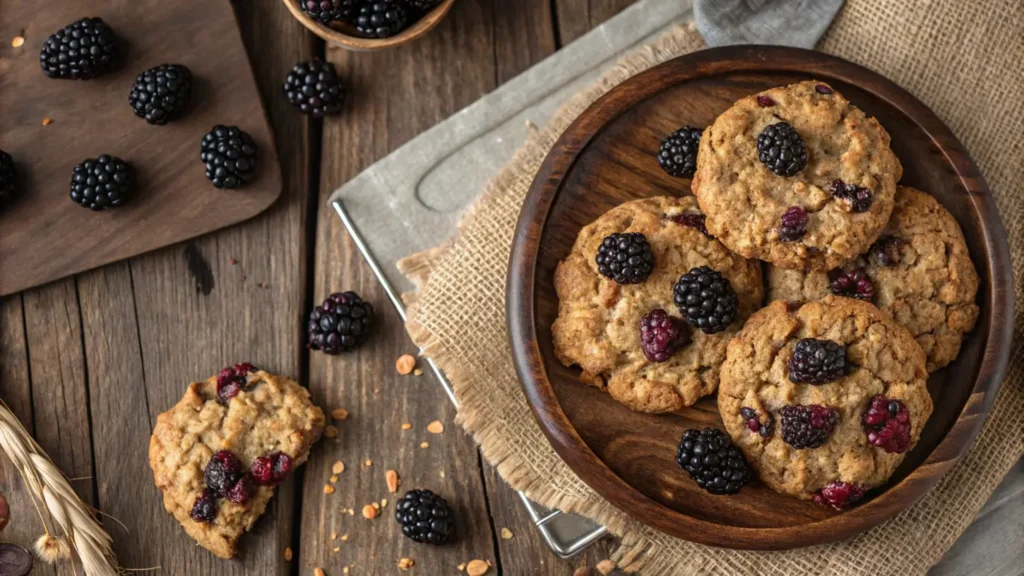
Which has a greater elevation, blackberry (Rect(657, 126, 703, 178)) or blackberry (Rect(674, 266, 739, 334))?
blackberry (Rect(657, 126, 703, 178))

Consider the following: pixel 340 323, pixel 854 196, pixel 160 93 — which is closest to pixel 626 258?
pixel 854 196

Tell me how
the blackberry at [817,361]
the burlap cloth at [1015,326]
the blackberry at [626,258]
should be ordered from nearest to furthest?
the blackberry at [817,361]
the blackberry at [626,258]
the burlap cloth at [1015,326]

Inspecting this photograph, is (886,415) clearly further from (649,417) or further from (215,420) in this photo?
(215,420)

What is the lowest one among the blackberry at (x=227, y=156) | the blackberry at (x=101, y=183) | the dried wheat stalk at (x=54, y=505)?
the dried wheat stalk at (x=54, y=505)

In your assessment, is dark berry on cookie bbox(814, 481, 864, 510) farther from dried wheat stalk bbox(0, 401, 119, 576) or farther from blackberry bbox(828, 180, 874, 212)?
dried wheat stalk bbox(0, 401, 119, 576)

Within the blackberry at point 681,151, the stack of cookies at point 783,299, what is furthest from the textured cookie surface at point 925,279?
the blackberry at point 681,151

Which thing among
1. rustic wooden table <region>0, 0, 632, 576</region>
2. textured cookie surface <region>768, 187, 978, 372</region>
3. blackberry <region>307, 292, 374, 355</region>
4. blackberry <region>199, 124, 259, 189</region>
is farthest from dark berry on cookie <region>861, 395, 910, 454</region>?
blackberry <region>199, 124, 259, 189</region>

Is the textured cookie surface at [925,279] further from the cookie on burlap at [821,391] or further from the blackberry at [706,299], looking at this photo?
the blackberry at [706,299]

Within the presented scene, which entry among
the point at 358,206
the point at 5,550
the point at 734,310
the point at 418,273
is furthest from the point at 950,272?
the point at 5,550
